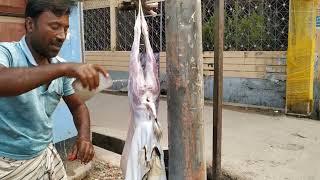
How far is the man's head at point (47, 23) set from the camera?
1667 mm

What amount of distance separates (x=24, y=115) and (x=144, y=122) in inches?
26.7

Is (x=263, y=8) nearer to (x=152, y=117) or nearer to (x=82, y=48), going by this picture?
(x=82, y=48)

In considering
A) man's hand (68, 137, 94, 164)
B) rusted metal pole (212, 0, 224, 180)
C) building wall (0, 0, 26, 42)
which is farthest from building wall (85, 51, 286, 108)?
man's hand (68, 137, 94, 164)

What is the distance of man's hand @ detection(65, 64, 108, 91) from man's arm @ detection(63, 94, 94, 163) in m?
0.49

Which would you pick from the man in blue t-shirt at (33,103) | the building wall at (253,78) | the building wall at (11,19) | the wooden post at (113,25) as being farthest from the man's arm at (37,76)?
the wooden post at (113,25)

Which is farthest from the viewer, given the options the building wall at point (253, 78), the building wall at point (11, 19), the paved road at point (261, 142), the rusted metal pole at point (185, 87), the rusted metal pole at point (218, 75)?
the building wall at point (253, 78)

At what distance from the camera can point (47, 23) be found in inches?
65.6

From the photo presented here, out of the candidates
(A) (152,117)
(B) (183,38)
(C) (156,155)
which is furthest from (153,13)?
(C) (156,155)

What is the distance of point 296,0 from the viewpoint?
6.00 metres

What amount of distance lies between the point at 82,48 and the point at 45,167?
2.23m

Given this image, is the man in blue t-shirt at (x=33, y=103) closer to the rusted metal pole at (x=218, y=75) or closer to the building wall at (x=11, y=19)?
the rusted metal pole at (x=218, y=75)

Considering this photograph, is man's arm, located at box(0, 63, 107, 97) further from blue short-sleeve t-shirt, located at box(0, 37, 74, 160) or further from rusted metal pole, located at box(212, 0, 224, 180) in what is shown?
rusted metal pole, located at box(212, 0, 224, 180)

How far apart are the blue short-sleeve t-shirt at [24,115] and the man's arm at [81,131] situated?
145mm

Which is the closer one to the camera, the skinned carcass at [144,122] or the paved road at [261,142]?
the skinned carcass at [144,122]
